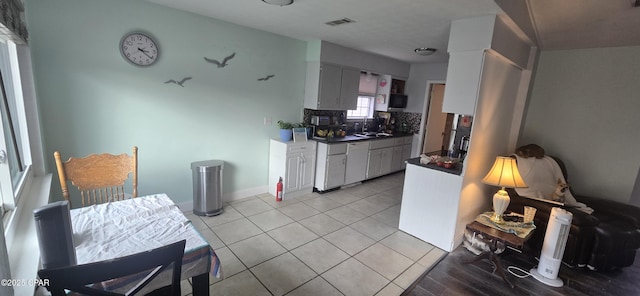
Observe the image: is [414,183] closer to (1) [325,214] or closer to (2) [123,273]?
Result: (1) [325,214]

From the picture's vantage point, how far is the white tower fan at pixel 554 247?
8.07ft

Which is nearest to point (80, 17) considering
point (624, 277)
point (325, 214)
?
point (325, 214)

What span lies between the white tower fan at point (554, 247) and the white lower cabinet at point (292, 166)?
9.58 feet

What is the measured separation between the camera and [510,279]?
254 cm

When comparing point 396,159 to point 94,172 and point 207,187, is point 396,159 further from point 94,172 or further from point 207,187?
point 94,172

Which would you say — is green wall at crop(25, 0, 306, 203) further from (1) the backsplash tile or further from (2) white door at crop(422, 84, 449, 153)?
(2) white door at crop(422, 84, 449, 153)

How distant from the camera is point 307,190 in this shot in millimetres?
4402

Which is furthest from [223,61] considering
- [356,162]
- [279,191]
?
[356,162]

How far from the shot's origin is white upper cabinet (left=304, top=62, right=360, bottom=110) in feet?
14.1

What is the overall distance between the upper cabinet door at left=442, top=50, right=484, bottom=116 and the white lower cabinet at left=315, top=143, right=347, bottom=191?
191 centimetres

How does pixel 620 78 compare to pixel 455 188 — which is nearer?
pixel 455 188

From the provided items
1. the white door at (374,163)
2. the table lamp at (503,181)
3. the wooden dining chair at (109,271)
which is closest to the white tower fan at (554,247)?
the table lamp at (503,181)

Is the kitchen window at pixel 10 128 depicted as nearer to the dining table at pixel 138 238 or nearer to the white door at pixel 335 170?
the dining table at pixel 138 238

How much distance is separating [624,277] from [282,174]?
12.7 ft
